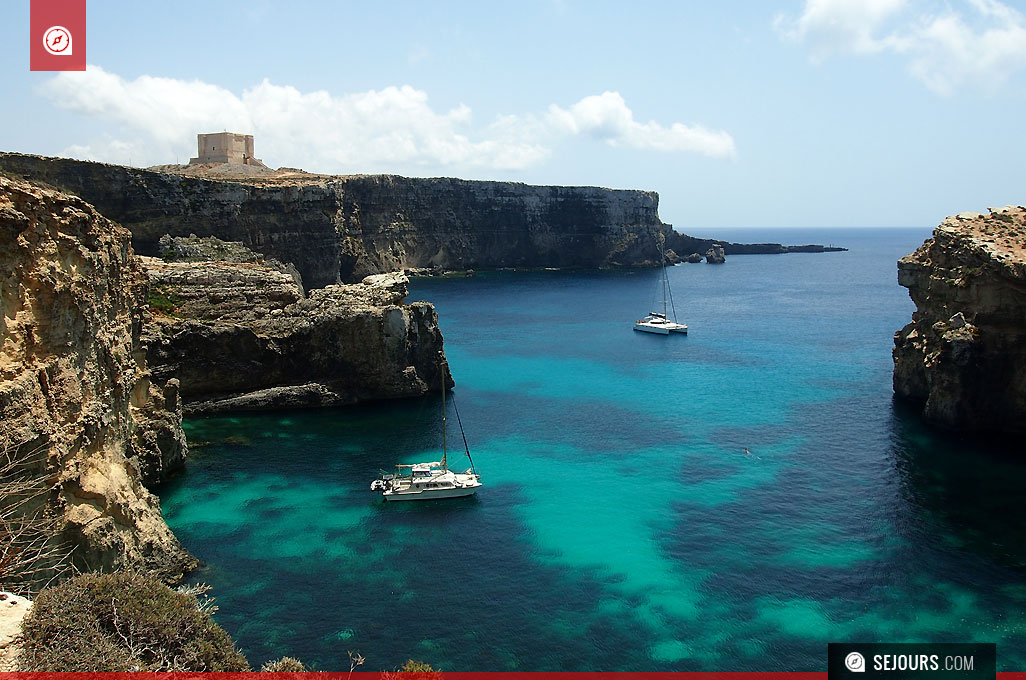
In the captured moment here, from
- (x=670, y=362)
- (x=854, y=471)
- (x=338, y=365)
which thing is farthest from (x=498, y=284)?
(x=854, y=471)

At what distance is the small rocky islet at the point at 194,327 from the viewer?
76.0 feet

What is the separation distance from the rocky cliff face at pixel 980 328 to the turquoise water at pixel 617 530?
260 centimetres

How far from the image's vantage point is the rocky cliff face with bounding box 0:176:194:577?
2208cm

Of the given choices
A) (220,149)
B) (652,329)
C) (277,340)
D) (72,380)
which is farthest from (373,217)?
(72,380)

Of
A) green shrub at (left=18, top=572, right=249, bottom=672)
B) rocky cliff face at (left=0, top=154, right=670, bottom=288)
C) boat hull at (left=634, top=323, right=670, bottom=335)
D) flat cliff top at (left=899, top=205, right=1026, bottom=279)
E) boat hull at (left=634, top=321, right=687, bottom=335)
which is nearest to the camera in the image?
green shrub at (left=18, top=572, right=249, bottom=672)

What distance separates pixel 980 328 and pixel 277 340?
143ft

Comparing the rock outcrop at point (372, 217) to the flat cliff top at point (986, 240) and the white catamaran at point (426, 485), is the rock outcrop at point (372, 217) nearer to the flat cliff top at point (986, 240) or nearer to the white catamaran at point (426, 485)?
the white catamaran at point (426, 485)

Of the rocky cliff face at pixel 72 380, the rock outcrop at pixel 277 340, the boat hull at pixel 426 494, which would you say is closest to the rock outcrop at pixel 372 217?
the rock outcrop at pixel 277 340

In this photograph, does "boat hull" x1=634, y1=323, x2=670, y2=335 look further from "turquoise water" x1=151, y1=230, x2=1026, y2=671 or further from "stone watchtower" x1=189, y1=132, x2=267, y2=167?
"stone watchtower" x1=189, y1=132, x2=267, y2=167

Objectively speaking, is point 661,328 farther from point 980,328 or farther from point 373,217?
point 373,217

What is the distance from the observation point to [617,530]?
33.5 metres

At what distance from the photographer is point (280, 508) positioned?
116 feet

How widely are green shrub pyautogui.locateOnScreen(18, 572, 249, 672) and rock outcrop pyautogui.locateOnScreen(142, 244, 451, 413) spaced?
3394cm

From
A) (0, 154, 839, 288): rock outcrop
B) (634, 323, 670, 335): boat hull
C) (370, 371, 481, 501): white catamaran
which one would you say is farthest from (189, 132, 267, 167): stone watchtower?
(370, 371, 481, 501): white catamaran
